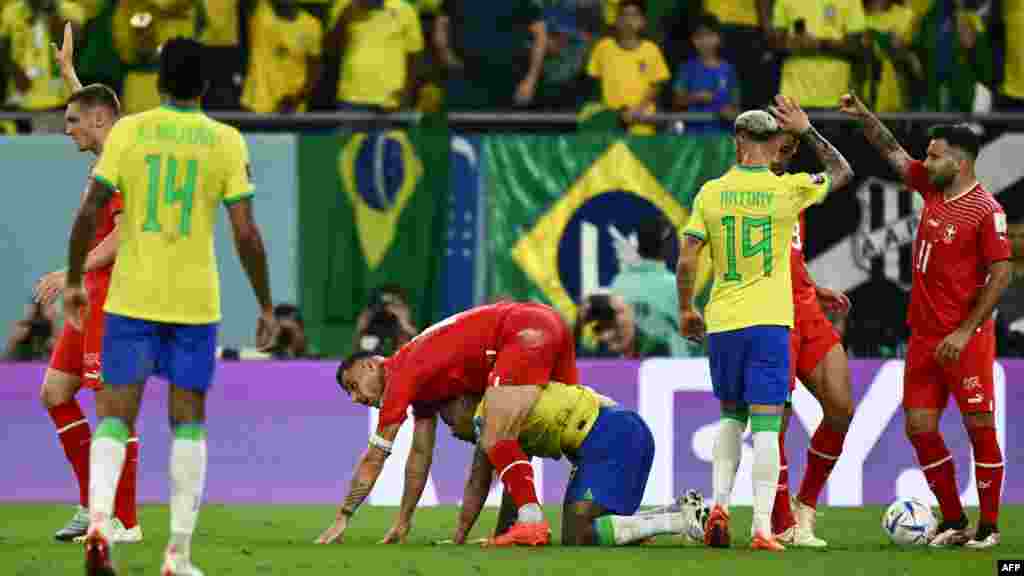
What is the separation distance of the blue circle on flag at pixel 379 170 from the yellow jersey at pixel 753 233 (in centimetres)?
745

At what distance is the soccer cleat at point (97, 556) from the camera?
834 centimetres

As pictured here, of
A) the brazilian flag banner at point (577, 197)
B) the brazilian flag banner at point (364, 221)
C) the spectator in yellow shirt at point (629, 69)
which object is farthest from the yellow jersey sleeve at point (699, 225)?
the spectator in yellow shirt at point (629, 69)

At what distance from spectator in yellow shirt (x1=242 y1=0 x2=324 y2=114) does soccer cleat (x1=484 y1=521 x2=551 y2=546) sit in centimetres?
854

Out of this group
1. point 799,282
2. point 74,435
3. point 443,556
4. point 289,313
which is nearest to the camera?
point 443,556

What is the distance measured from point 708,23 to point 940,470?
303 inches

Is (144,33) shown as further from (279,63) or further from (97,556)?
(97,556)

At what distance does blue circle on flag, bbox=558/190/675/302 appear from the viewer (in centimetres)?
1800

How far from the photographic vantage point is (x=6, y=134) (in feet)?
60.1

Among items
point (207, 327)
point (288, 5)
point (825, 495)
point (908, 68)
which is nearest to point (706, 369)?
point (825, 495)

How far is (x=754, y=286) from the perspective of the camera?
35.7 feet

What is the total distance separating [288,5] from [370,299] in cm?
299

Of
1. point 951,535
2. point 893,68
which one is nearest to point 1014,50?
Result: point 893,68

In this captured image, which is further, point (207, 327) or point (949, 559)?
point (949, 559)

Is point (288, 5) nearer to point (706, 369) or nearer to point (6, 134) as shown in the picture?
point (6, 134)
